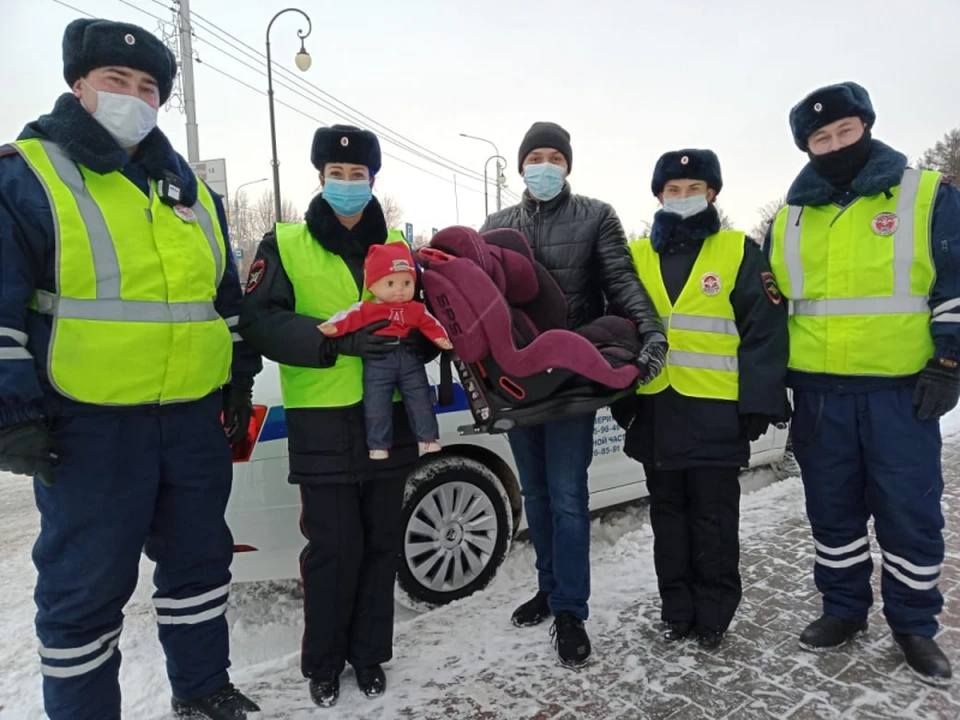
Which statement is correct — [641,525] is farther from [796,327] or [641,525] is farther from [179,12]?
[179,12]

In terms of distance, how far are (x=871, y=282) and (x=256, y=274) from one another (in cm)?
237

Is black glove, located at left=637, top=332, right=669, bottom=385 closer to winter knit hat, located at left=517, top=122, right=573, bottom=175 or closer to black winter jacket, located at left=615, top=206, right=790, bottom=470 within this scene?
black winter jacket, located at left=615, top=206, right=790, bottom=470

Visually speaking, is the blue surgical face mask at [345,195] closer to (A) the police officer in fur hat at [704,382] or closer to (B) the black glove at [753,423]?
(A) the police officer in fur hat at [704,382]

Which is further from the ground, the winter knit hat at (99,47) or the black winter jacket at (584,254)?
the winter knit hat at (99,47)

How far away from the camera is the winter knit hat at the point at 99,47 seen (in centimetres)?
210

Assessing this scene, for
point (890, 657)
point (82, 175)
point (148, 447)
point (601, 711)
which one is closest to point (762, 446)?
point (890, 657)

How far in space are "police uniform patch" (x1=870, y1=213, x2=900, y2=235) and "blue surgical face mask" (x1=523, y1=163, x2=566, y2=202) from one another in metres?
1.26

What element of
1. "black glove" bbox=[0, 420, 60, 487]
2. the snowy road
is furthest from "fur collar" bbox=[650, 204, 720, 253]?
"black glove" bbox=[0, 420, 60, 487]

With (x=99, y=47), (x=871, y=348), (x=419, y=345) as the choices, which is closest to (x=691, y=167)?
(x=871, y=348)

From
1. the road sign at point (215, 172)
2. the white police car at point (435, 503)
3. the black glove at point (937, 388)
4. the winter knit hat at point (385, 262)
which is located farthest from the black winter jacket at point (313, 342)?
the road sign at point (215, 172)

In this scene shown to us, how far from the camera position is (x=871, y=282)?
2621 millimetres

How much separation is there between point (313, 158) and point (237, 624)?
7.64 feet

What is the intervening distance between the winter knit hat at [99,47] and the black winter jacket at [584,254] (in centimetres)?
161

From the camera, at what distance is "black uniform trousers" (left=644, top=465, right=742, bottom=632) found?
2852mm
